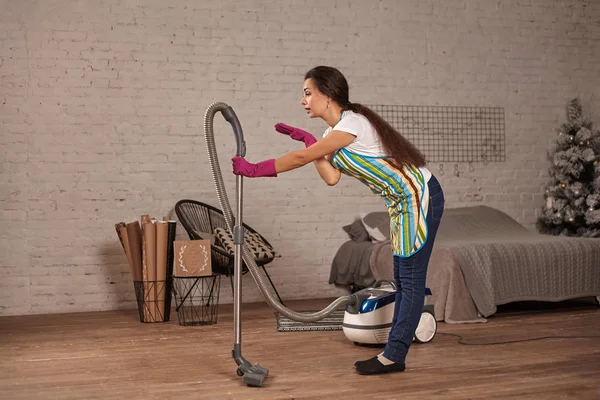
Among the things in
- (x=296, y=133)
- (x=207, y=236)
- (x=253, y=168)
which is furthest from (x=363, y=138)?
(x=207, y=236)

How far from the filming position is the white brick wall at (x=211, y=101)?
598 cm

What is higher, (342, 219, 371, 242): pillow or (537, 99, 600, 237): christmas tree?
(537, 99, 600, 237): christmas tree

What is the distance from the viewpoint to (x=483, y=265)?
17.4ft

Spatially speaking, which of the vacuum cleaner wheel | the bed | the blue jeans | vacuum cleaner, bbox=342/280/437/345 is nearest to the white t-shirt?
the blue jeans

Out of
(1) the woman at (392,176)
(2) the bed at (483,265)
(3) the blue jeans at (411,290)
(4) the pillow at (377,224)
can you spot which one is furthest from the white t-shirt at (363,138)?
(4) the pillow at (377,224)

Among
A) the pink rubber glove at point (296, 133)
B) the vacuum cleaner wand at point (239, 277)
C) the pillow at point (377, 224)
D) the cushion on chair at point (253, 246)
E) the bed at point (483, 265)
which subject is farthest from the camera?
the pillow at point (377, 224)

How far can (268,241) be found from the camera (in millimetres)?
6547

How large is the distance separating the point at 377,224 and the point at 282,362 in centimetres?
256

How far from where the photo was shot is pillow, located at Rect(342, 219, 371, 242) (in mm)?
6367

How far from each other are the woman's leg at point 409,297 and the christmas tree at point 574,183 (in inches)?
151

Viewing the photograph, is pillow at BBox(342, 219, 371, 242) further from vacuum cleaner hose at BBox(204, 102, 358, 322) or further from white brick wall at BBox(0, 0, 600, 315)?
vacuum cleaner hose at BBox(204, 102, 358, 322)

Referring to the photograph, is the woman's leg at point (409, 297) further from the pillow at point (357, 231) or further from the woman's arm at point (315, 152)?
the pillow at point (357, 231)

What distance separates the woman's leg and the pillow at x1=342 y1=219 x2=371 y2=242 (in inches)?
112

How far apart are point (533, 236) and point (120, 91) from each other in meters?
3.32
